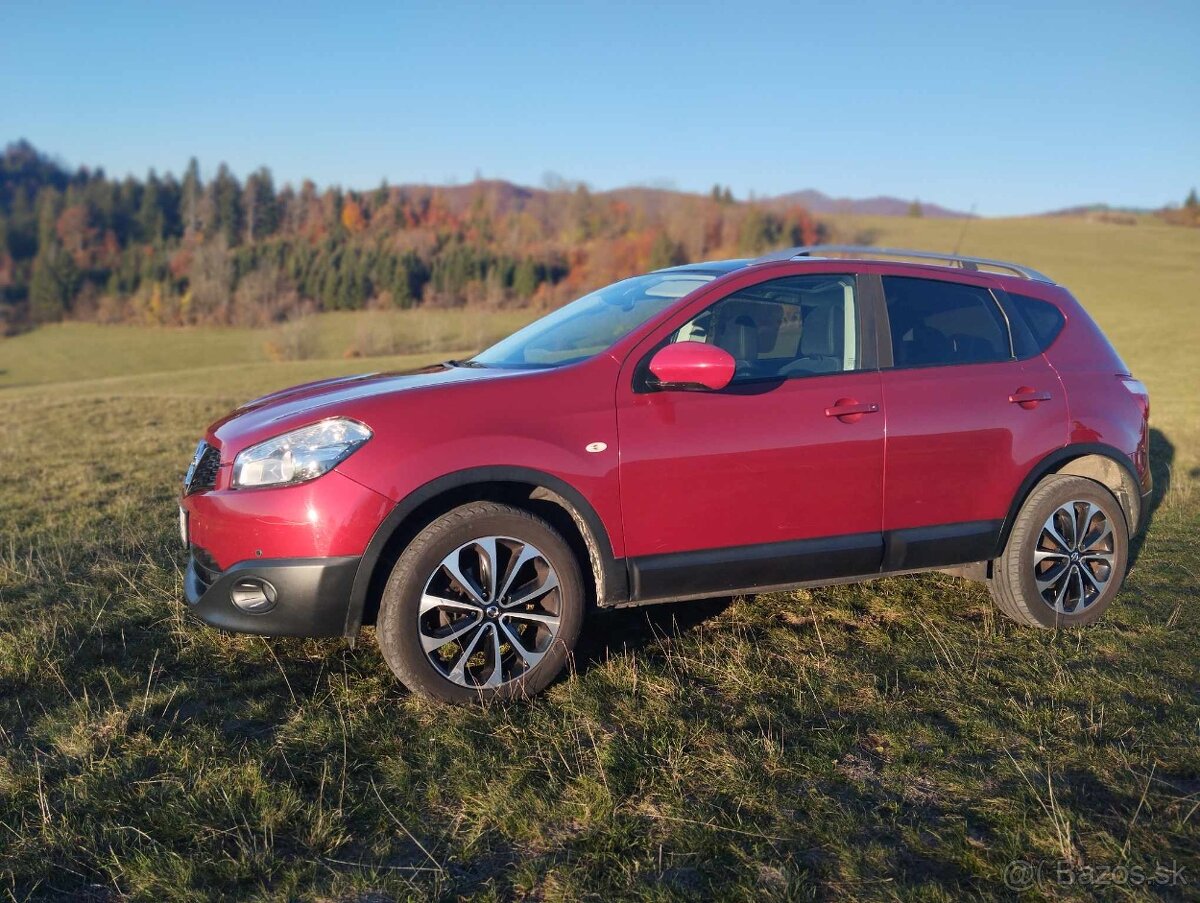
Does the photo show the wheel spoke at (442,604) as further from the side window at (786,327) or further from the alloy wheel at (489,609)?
the side window at (786,327)

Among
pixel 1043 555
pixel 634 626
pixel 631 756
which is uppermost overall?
pixel 1043 555

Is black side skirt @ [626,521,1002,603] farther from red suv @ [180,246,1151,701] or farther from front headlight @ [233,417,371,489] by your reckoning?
front headlight @ [233,417,371,489]

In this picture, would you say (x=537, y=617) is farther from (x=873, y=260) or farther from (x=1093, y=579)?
(x=1093, y=579)

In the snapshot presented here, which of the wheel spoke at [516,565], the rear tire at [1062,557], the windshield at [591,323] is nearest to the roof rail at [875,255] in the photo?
the windshield at [591,323]

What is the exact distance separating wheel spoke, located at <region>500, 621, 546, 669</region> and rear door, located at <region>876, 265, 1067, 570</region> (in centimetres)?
172

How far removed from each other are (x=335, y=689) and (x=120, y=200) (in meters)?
109

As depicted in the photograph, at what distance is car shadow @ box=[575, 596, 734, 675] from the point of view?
434 cm

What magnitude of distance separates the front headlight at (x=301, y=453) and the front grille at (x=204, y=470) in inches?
8.9

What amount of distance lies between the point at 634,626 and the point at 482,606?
4.08 ft

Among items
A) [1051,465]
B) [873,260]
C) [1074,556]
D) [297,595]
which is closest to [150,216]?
[873,260]

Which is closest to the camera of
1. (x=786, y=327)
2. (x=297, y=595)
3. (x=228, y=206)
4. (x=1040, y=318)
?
(x=297, y=595)

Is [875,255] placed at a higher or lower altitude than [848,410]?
higher

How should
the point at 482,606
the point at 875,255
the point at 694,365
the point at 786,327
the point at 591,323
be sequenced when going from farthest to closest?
the point at 875,255, the point at 591,323, the point at 786,327, the point at 694,365, the point at 482,606

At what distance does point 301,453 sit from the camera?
3666 mm
